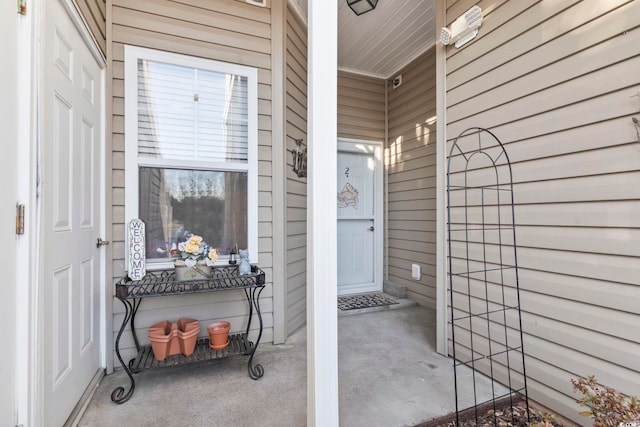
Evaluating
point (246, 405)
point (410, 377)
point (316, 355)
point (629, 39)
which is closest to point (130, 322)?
point (246, 405)

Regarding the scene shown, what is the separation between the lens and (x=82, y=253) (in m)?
1.76

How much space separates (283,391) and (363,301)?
194 cm

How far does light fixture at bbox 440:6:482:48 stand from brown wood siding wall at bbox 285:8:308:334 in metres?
1.28

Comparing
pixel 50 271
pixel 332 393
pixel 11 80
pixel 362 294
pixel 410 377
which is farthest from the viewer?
pixel 362 294

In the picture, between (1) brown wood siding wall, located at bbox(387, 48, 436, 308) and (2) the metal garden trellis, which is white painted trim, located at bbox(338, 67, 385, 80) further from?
(2) the metal garden trellis

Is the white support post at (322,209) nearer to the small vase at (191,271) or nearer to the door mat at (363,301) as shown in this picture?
the small vase at (191,271)

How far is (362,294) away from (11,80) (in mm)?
3697

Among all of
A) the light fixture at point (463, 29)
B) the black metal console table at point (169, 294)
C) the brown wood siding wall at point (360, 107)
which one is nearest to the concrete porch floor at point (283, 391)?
the black metal console table at point (169, 294)

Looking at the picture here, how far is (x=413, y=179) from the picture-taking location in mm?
3721

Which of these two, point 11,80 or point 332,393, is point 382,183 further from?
point 11,80

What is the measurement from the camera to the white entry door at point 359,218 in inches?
158

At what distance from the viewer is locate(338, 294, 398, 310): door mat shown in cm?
349

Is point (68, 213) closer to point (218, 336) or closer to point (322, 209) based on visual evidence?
point (218, 336)

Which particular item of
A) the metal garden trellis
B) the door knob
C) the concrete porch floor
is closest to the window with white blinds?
the door knob
